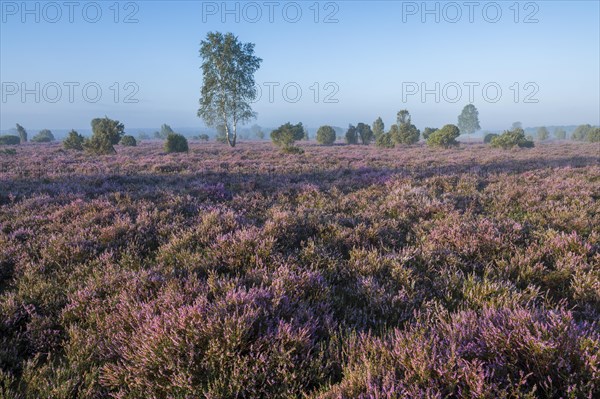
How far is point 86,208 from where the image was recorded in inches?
297

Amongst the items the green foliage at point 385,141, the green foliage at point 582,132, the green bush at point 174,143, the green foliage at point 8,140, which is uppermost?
the green foliage at point 582,132

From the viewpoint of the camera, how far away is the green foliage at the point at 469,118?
11681 cm

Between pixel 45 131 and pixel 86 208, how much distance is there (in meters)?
85.0

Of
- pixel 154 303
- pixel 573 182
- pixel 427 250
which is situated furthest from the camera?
pixel 573 182

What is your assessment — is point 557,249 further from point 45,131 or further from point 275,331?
point 45,131

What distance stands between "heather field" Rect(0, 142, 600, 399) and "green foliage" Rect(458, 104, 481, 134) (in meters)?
129

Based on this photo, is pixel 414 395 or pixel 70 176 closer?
pixel 414 395

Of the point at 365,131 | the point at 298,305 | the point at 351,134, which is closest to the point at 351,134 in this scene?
the point at 351,134

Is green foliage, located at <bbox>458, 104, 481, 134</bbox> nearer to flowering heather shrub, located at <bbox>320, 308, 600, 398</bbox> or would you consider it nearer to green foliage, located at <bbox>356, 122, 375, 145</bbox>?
green foliage, located at <bbox>356, 122, 375, 145</bbox>

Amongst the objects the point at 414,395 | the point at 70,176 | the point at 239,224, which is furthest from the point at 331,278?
the point at 70,176

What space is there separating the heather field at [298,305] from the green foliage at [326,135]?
48.5m

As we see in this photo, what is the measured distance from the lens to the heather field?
2.17 meters

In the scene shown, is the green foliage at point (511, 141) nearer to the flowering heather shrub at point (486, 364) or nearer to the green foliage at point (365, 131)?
the green foliage at point (365, 131)

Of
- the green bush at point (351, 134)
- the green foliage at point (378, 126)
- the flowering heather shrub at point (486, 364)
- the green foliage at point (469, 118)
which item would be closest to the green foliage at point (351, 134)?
the green bush at point (351, 134)
